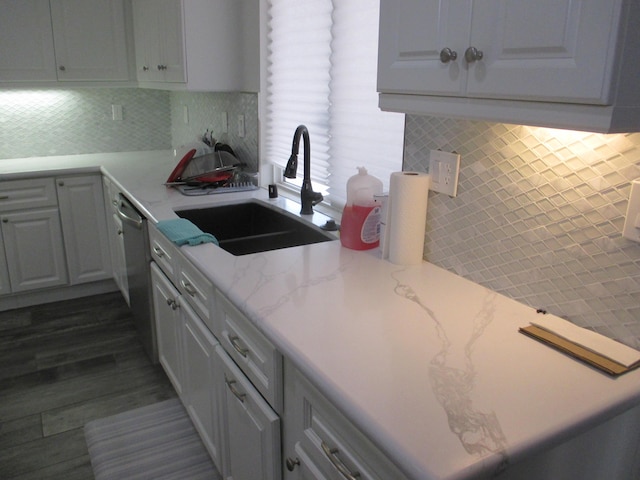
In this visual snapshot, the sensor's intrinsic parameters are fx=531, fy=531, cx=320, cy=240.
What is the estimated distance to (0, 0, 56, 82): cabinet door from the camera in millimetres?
3320

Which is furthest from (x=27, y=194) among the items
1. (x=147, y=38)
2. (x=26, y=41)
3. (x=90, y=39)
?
(x=147, y=38)

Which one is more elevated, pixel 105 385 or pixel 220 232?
pixel 220 232

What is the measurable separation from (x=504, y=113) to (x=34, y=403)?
252 centimetres

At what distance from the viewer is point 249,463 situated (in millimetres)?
1555

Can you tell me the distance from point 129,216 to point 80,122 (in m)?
1.61

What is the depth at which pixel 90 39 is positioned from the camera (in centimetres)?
360

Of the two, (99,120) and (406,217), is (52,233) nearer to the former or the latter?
(99,120)

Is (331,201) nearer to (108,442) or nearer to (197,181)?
(197,181)

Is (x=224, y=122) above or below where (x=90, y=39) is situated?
below

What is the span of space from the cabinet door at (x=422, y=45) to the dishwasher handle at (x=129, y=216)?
1.66 metres

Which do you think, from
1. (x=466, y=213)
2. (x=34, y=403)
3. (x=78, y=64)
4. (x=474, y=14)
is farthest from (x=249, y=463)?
(x=78, y=64)

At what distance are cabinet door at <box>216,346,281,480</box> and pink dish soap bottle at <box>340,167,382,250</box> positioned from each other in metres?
0.57

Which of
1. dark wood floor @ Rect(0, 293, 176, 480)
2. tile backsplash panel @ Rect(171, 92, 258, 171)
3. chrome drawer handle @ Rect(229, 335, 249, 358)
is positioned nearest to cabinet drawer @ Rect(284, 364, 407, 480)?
chrome drawer handle @ Rect(229, 335, 249, 358)

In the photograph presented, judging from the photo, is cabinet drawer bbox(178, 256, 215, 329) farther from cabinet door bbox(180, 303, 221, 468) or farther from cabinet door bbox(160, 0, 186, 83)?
cabinet door bbox(160, 0, 186, 83)
